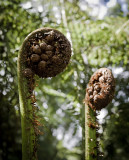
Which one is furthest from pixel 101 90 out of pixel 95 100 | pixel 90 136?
pixel 90 136

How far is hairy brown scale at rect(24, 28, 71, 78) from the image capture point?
3.92ft

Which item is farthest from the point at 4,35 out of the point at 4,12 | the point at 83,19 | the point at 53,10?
the point at 83,19

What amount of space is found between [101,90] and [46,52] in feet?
1.85

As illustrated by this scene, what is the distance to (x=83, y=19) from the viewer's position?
331 cm

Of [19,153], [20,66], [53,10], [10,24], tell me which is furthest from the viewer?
[19,153]

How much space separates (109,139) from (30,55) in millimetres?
2106

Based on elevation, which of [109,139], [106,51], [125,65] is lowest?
[109,139]

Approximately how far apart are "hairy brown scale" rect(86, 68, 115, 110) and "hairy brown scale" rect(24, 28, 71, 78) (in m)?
0.39

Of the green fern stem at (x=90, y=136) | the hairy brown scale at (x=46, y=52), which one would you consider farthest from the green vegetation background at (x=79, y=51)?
the hairy brown scale at (x=46, y=52)

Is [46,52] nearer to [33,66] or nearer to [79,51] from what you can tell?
[33,66]

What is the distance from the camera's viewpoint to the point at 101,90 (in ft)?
4.87

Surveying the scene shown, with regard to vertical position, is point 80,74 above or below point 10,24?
below

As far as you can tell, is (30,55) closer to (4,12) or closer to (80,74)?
(80,74)

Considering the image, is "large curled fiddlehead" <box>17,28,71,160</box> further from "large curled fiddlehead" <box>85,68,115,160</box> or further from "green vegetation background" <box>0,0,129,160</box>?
"green vegetation background" <box>0,0,129,160</box>
